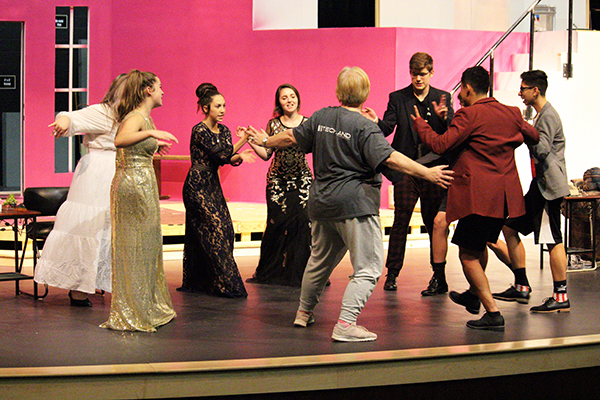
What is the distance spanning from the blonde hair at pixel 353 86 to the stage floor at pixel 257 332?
1.19 metres

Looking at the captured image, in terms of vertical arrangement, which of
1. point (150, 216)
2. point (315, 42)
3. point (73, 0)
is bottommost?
point (150, 216)

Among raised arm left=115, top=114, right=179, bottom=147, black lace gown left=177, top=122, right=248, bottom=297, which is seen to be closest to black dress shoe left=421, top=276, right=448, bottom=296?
black lace gown left=177, top=122, right=248, bottom=297

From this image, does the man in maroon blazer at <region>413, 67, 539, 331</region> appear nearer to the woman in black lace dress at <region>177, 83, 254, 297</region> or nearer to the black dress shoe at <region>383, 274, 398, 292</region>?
the black dress shoe at <region>383, 274, 398, 292</region>

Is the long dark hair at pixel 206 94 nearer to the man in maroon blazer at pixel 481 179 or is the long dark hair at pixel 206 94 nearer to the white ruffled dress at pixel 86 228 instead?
the white ruffled dress at pixel 86 228

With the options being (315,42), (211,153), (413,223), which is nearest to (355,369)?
(211,153)

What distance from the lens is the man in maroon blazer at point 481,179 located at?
3627mm

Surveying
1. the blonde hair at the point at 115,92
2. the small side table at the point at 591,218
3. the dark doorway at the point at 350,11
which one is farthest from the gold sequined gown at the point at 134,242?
the dark doorway at the point at 350,11

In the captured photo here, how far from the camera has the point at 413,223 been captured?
24.2ft

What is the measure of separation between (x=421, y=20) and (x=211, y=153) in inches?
230

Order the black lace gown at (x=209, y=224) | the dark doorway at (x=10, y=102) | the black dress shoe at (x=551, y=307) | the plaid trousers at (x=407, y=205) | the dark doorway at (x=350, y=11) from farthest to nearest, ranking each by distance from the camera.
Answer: the dark doorway at (x=10, y=102), the dark doorway at (x=350, y=11), the plaid trousers at (x=407, y=205), the black lace gown at (x=209, y=224), the black dress shoe at (x=551, y=307)

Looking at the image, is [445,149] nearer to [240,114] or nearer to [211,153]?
[211,153]

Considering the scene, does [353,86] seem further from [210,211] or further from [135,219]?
[210,211]

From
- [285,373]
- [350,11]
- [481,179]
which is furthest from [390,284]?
[350,11]

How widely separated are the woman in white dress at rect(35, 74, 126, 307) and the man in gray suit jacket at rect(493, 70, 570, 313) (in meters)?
2.59
